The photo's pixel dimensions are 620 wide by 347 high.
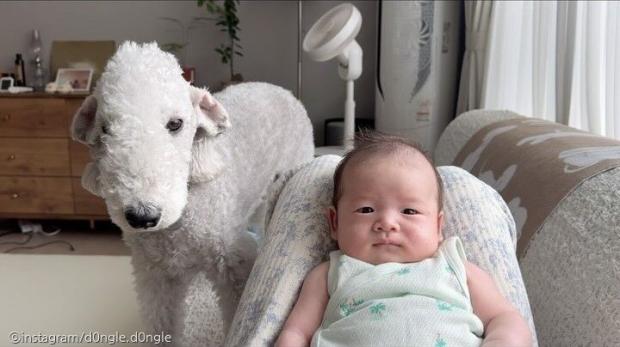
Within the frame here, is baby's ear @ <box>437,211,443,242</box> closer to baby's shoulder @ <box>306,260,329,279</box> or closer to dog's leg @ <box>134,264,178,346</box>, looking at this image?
baby's shoulder @ <box>306,260,329,279</box>

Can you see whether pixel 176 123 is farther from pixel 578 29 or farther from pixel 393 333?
pixel 578 29

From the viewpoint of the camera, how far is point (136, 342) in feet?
5.43

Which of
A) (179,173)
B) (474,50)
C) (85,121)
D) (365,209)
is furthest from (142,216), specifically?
(474,50)

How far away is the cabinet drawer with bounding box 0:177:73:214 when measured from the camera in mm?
2824

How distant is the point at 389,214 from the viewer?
0.95 metres

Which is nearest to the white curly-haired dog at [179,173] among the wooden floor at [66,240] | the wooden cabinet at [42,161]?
the wooden floor at [66,240]

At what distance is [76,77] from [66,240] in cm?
90

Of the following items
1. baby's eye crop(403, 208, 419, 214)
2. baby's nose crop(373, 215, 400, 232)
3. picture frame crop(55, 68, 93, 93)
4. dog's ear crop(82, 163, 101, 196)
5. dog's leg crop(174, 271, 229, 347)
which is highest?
picture frame crop(55, 68, 93, 93)

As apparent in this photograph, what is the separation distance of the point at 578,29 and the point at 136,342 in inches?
62.6

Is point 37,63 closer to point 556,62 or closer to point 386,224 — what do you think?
point 556,62

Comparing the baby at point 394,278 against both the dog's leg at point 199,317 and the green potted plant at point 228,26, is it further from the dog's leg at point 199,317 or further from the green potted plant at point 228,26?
the green potted plant at point 228,26

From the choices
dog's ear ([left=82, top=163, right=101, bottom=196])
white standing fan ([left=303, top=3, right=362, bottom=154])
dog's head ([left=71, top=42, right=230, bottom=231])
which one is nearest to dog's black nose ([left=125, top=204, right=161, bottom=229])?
dog's head ([left=71, top=42, right=230, bottom=231])

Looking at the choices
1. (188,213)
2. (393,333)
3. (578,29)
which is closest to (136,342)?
(188,213)

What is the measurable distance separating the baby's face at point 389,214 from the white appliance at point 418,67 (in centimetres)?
155
